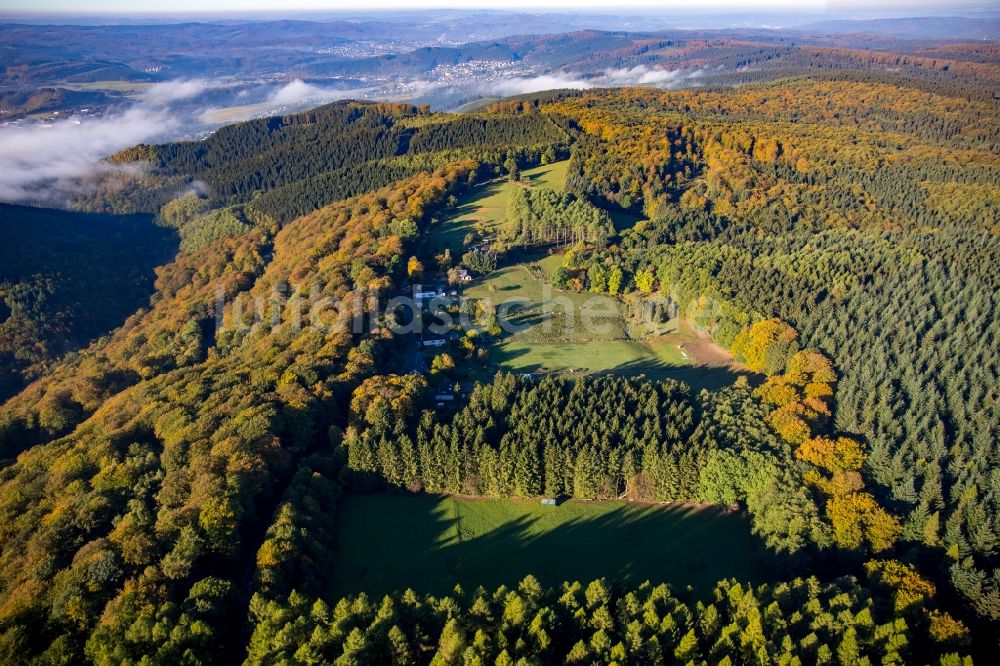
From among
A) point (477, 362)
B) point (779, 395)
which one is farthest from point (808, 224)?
point (477, 362)

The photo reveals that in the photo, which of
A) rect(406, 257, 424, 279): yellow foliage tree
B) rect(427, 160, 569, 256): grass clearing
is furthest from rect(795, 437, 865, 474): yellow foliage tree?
rect(427, 160, 569, 256): grass clearing

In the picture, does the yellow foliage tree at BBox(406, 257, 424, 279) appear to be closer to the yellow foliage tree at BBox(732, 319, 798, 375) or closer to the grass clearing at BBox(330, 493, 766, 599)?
the grass clearing at BBox(330, 493, 766, 599)

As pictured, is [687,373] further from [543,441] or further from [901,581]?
[901,581]

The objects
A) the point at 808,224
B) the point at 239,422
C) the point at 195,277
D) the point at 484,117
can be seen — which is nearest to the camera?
the point at 239,422

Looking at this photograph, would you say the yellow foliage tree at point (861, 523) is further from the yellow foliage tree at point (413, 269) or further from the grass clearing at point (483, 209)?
the grass clearing at point (483, 209)

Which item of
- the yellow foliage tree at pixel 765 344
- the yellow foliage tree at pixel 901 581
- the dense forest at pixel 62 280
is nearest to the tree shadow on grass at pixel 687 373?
the yellow foliage tree at pixel 765 344

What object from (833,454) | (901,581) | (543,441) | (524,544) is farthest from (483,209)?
(901,581)

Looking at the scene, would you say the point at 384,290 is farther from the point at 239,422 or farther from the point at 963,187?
the point at 963,187
